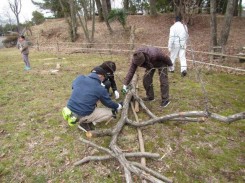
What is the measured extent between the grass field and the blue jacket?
53 cm

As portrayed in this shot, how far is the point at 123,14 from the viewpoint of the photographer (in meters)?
13.3

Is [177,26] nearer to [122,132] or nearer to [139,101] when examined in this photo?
[139,101]

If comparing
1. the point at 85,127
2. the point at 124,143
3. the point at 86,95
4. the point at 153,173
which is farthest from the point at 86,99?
the point at 153,173

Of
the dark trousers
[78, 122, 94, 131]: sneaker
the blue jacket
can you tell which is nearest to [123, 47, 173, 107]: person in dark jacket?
the dark trousers

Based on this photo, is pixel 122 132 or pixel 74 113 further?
pixel 122 132

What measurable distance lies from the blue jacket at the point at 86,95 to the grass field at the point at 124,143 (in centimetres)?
53

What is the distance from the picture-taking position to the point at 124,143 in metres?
3.32

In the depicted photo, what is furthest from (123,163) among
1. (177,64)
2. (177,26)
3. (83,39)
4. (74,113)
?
(83,39)

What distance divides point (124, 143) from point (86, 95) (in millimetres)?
945

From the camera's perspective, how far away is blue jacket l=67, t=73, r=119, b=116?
3211 mm

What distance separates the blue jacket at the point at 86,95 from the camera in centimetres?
321

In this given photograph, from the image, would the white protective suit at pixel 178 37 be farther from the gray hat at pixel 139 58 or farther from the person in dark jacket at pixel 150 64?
the gray hat at pixel 139 58

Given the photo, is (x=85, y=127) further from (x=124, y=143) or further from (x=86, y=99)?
(x=124, y=143)

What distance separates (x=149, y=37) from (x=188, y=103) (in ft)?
29.9
